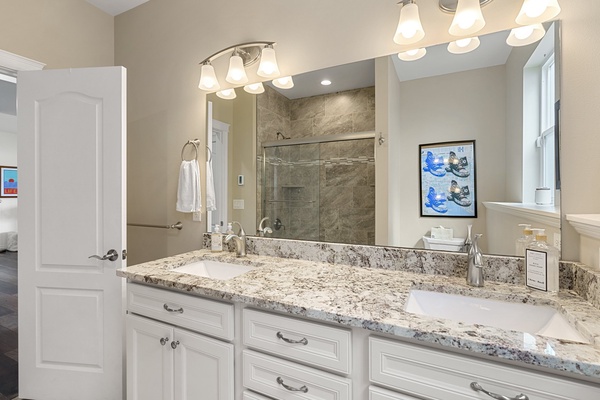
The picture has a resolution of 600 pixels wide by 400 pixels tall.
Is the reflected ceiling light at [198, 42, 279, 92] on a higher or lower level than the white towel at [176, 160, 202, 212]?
higher

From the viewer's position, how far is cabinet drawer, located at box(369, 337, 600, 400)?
69cm

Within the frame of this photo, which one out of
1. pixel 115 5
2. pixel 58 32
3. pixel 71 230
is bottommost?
pixel 71 230

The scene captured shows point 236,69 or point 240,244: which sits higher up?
point 236,69

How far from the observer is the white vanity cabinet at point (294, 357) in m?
0.92

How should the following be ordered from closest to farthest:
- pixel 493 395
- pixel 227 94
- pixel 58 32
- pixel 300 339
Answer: pixel 493 395 < pixel 300 339 < pixel 227 94 < pixel 58 32

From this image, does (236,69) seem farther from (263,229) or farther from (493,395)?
(493,395)

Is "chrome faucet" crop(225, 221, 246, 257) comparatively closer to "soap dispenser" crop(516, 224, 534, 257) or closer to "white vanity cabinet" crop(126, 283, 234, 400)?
"white vanity cabinet" crop(126, 283, 234, 400)

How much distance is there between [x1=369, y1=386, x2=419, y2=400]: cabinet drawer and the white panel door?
150 cm

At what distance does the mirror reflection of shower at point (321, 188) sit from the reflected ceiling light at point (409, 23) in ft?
1.57

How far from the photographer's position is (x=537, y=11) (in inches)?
45.1

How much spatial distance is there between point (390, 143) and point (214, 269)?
1218 millimetres

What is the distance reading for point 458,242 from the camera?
1.34 m

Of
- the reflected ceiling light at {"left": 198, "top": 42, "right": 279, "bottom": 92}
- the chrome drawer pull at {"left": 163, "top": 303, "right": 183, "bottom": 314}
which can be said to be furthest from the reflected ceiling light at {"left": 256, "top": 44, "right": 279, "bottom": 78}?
the chrome drawer pull at {"left": 163, "top": 303, "right": 183, "bottom": 314}

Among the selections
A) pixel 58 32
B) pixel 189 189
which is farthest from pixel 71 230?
pixel 58 32
